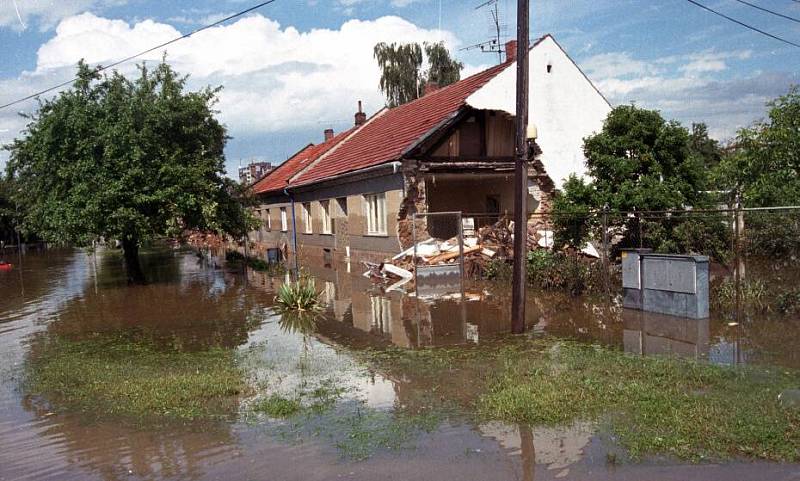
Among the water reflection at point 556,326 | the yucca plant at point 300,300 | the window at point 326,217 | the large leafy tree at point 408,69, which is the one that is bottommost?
the water reflection at point 556,326

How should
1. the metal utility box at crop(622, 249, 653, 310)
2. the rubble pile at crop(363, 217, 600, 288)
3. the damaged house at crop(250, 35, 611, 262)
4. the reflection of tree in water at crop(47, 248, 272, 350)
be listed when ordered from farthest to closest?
the damaged house at crop(250, 35, 611, 262), the rubble pile at crop(363, 217, 600, 288), the reflection of tree in water at crop(47, 248, 272, 350), the metal utility box at crop(622, 249, 653, 310)

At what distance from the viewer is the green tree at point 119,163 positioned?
16.5 m

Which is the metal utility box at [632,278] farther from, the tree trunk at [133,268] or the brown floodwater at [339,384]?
the tree trunk at [133,268]

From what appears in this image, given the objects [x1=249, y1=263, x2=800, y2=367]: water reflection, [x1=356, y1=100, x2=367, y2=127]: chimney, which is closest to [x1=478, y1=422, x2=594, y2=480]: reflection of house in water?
[x1=249, y1=263, x2=800, y2=367]: water reflection

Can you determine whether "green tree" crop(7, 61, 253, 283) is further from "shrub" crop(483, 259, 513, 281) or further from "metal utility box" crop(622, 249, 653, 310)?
"metal utility box" crop(622, 249, 653, 310)

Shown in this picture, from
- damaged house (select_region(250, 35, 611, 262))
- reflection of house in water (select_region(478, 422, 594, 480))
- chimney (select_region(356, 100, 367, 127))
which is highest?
chimney (select_region(356, 100, 367, 127))

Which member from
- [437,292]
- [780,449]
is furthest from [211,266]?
[780,449]

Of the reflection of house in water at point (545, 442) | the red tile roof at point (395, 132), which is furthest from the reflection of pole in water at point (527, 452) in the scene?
the red tile roof at point (395, 132)

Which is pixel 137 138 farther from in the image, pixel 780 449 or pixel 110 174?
pixel 780 449

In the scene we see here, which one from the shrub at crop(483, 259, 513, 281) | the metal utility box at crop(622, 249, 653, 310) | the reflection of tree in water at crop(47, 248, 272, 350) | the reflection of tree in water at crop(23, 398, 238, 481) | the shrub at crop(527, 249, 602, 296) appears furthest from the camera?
the shrub at crop(483, 259, 513, 281)

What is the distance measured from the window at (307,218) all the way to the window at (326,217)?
6.43 feet

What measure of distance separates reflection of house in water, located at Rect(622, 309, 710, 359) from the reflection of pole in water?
11.2 ft

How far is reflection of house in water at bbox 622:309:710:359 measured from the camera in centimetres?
841

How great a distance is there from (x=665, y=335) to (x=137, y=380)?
725 centimetres
